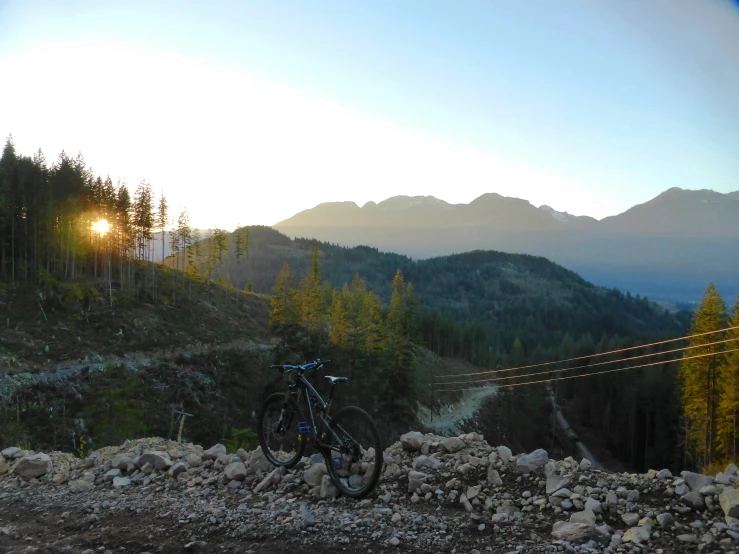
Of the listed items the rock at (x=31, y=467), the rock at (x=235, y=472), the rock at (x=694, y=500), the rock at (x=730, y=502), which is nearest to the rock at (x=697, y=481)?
the rock at (x=694, y=500)

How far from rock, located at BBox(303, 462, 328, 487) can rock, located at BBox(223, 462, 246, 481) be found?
117 cm

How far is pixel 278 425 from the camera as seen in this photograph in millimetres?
7977

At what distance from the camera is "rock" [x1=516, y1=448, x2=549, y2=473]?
6469 millimetres

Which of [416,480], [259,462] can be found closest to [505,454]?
[416,480]

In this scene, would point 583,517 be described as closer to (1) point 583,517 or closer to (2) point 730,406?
(1) point 583,517

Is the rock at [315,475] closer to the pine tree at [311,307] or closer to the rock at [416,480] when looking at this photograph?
the rock at [416,480]

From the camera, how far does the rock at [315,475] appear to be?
6777 mm

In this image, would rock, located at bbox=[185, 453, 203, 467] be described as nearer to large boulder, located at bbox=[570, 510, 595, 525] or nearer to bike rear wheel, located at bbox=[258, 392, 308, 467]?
bike rear wheel, located at bbox=[258, 392, 308, 467]

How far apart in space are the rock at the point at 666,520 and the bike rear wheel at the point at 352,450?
3.31 m

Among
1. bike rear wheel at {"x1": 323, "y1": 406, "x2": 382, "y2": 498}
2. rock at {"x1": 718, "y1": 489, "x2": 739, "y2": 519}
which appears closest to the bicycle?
bike rear wheel at {"x1": 323, "y1": 406, "x2": 382, "y2": 498}

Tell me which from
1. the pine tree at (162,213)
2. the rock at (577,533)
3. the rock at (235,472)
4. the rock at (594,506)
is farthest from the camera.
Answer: the pine tree at (162,213)

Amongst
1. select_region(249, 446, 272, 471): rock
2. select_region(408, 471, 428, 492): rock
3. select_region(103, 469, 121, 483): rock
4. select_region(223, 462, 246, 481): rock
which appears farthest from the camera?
select_region(103, 469, 121, 483): rock

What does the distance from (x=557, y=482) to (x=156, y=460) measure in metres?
6.61

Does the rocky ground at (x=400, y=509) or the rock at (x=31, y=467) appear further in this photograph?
the rock at (x=31, y=467)
